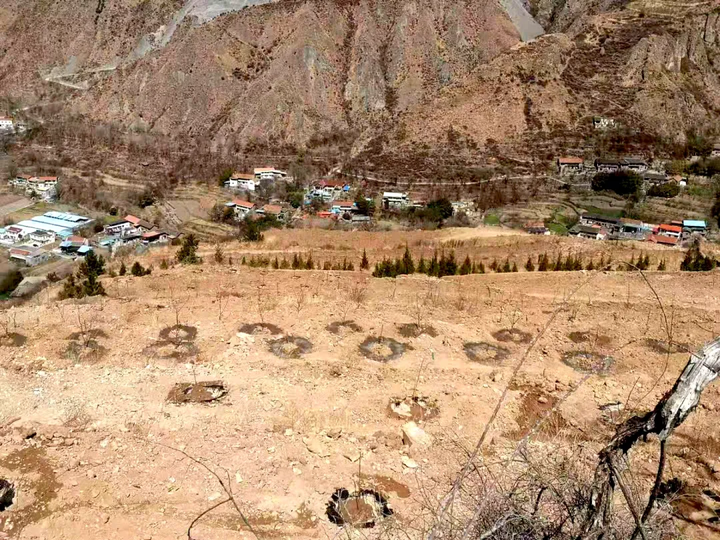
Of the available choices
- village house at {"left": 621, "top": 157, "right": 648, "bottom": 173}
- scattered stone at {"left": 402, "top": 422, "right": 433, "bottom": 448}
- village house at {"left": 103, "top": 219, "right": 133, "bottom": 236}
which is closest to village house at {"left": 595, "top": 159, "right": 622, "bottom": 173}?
village house at {"left": 621, "top": 157, "right": 648, "bottom": 173}

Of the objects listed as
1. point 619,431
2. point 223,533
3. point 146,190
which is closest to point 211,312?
point 223,533

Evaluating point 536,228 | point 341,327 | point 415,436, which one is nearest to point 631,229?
point 536,228

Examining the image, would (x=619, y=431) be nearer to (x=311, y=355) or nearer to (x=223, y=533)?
(x=223, y=533)

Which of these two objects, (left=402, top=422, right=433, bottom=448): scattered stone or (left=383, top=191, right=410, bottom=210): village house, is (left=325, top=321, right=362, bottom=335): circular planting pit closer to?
(left=402, top=422, right=433, bottom=448): scattered stone

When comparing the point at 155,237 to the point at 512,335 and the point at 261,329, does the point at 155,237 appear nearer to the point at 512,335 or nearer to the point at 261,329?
the point at 261,329

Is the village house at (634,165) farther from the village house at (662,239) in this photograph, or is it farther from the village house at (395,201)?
the village house at (395,201)

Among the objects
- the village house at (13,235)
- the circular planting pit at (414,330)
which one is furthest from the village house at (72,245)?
the circular planting pit at (414,330)
